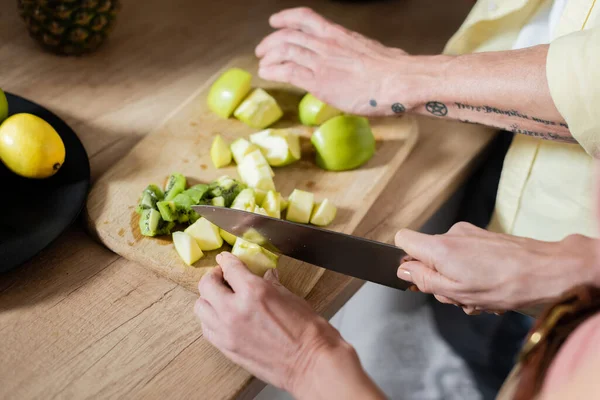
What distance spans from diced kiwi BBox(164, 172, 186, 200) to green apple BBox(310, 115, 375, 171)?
0.92ft

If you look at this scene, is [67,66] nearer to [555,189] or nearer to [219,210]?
[219,210]

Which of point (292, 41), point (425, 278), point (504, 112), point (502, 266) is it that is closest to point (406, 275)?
point (425, 278)

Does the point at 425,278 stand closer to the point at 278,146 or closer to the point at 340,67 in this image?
the point at 278,146

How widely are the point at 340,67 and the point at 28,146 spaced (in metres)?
0.63

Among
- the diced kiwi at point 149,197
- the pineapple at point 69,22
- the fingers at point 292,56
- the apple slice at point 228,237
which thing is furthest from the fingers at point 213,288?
the pineapple at point 69,22

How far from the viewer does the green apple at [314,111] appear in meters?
1.21

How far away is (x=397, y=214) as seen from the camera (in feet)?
3.70

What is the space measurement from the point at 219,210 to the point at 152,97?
522mm

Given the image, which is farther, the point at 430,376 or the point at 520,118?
the point at 430,376

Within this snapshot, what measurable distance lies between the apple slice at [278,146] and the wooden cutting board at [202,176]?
0.03 m

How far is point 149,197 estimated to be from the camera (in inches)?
39.6

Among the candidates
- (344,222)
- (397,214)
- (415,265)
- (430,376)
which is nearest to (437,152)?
(397,214)

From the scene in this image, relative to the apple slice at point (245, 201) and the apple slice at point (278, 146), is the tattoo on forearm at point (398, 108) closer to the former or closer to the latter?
the apple slice at point (278, 146)

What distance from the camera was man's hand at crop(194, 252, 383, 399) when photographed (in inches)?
29.1
